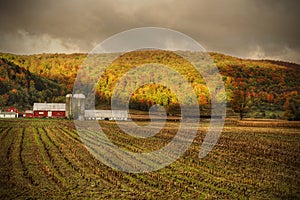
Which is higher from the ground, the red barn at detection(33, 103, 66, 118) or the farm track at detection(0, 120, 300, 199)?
the red barn at detection(33, 103, 66, 118)

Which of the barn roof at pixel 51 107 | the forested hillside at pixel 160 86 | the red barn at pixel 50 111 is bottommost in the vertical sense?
the red barn at pixel 50 111

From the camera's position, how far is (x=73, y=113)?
6538 cm

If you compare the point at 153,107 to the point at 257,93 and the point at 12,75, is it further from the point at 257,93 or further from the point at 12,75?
the point at 12,75

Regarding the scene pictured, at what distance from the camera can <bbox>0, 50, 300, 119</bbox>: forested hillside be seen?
7025 centimetres

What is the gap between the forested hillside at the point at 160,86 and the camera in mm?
70250

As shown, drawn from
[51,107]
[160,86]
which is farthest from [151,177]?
[160,86]

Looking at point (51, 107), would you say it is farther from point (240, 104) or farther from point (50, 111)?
point (240, 104)

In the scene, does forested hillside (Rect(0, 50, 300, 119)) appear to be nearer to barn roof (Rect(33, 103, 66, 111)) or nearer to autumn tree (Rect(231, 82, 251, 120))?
autumn tree (Rect(231, 82, 251, 120))

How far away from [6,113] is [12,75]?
37.5 metres

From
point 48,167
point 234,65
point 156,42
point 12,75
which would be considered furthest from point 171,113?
point 12,75

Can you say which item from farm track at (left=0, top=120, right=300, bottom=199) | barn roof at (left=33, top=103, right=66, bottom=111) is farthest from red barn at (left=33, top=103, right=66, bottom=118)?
farm track at (left=0, top=120, right=300, bottom=199)

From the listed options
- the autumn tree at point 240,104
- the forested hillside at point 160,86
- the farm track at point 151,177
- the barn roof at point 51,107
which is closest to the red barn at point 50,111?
the barn roof at point 51,107

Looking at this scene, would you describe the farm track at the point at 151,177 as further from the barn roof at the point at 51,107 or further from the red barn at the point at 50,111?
the barn roof at the point at 51,107

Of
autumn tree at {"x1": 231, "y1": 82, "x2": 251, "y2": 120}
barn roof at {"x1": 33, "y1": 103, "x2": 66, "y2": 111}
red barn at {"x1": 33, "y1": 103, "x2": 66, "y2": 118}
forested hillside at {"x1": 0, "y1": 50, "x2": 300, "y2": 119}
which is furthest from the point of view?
forested hillside at {"x1": 0, "y1": 50, "x2": 300, "y2": 119}
